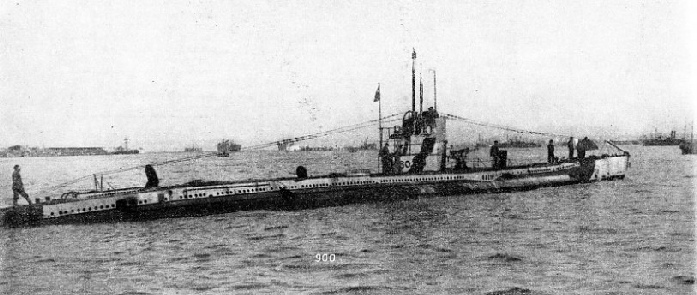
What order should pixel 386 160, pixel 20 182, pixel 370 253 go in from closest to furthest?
pixel 370 253 → pixel 20 182 → pixel 386 160

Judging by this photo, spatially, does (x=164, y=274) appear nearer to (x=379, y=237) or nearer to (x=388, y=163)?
(x=379, y=237)

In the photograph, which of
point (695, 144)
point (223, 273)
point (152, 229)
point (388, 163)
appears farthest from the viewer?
point (695, 144)

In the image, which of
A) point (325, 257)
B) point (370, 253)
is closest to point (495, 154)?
point (370, 253)

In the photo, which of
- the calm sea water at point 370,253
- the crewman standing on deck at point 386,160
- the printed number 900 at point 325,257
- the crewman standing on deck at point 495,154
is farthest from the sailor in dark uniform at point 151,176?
the crewman standing on deck at point 495,154

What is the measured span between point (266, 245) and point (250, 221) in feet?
16.7

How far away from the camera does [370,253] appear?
17.1 meters

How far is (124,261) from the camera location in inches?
658

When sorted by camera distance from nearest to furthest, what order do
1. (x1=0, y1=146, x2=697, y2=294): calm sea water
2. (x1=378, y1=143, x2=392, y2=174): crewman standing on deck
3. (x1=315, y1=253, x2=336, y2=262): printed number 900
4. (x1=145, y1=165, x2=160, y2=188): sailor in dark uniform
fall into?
(x1=0, y1=146, x2=697, y2=294): calm sea water < (x1=315, y1=253, x2=336, y2=262): printed number 900 < (x1=145, y1=165, x2=160, y2=188): sailor in dark uniform < (x1=378, y1=143, x2=392, y2=174): crewman standing on deck

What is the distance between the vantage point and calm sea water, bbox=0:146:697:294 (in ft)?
45.1

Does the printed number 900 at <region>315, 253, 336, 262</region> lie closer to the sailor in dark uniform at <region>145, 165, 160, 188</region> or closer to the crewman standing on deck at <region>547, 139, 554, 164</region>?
the sailor in dark uniform at <region>145, 165, 160, 188</region>

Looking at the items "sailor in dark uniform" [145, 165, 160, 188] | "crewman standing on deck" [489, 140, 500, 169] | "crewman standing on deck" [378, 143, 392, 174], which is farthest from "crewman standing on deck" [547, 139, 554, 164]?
"sailor in dark uniform" [145, 165, 160, 188]

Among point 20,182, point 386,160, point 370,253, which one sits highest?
point 386,160

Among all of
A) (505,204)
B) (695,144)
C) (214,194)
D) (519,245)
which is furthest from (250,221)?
(695,144)

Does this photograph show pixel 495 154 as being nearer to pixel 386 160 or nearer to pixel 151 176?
pixel 386 160
